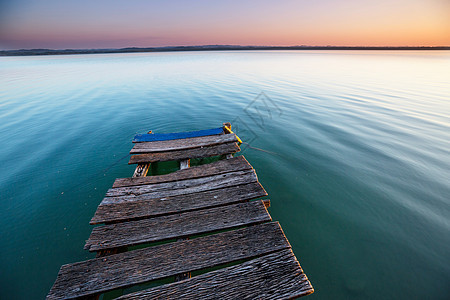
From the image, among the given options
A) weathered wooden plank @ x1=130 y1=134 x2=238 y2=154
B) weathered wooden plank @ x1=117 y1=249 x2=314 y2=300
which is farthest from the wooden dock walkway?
weathered wooden plank @ x1=130 y1=134 x2=238 y2=154

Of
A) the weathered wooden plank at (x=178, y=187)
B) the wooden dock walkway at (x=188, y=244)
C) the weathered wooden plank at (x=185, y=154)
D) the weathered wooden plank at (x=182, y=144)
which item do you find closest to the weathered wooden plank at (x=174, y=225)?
the wooden dock walkway at (x=188, y=244)

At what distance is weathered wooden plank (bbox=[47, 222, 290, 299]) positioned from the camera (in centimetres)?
231

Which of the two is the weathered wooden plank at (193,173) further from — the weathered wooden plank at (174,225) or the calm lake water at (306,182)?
the calm lake water at (306,182)

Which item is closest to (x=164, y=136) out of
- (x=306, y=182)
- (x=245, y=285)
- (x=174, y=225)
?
(x=174, y=225)

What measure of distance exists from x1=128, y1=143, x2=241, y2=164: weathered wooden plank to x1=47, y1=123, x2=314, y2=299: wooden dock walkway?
2.42ft

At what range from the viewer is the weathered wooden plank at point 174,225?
9.27ft

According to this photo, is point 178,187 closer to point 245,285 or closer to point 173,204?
point 173,204

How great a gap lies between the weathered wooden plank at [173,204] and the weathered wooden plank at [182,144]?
2.14m

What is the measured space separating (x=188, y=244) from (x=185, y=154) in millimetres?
2937

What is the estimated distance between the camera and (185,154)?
5344mm

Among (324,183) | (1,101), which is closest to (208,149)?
(324,183)

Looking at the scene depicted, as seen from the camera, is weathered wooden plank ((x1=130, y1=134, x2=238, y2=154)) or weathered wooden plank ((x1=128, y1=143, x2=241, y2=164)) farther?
weathered wooden plank ((x1=130, y1=134, x2=238, y2=154))

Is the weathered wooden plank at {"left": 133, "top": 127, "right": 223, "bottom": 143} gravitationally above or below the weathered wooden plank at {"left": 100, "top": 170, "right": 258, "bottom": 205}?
above

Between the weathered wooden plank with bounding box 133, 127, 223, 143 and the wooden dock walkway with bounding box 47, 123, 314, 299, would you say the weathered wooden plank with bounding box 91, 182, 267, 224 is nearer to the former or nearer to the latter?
the wooden dock walkway with bounding box 47, 123, 314, 299
